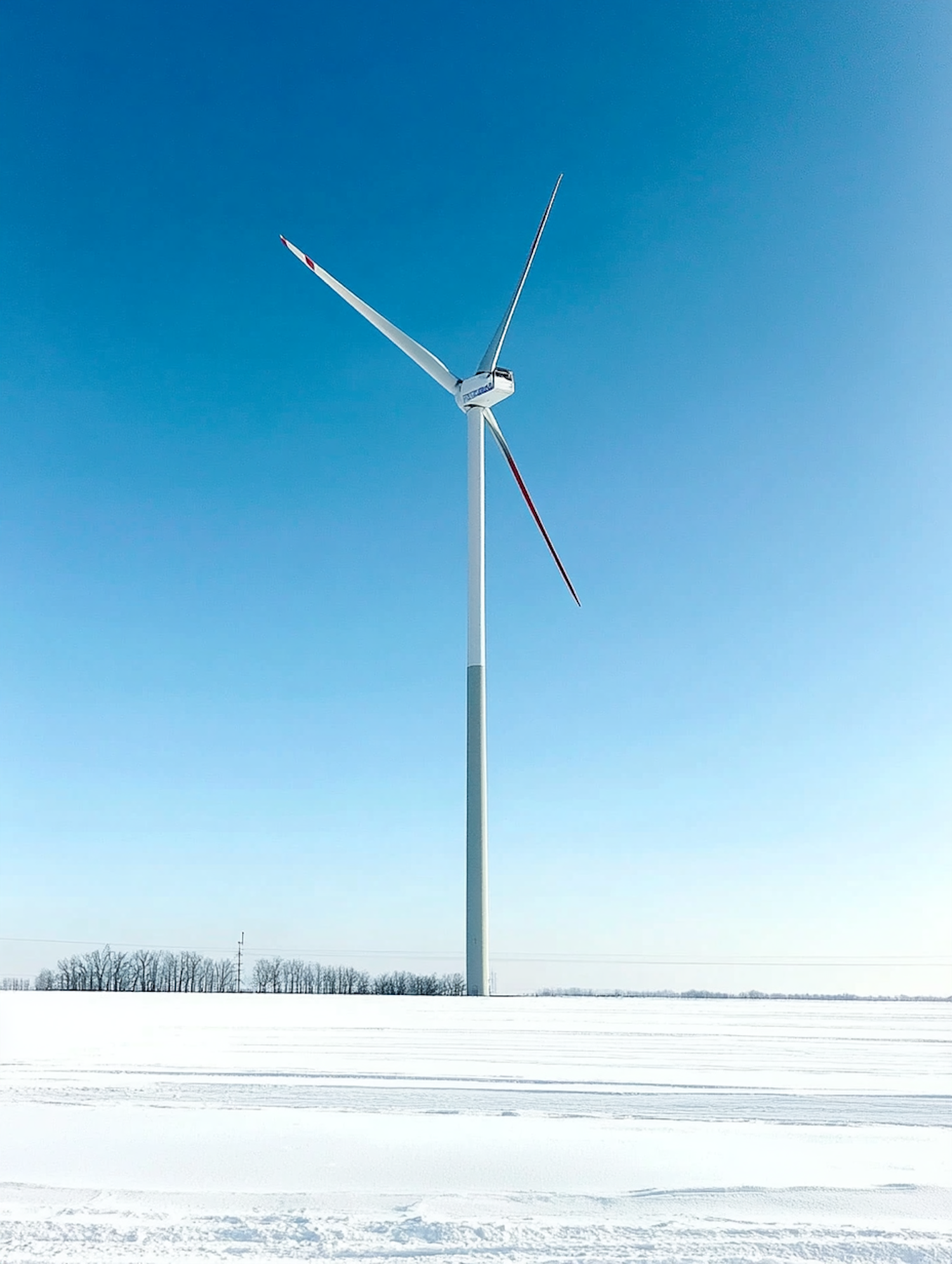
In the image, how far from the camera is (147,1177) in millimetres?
6234

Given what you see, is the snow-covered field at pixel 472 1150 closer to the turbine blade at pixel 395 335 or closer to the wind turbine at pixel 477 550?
the wind turbine at pixel 477 550

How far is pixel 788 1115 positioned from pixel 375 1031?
8529 millimetres

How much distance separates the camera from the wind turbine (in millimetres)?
35188

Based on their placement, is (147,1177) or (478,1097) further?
(478,1097)

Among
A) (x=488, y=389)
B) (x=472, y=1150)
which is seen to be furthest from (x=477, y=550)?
(x=472, y=1150)

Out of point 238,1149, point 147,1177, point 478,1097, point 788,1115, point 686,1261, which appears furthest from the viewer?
point 478,1097

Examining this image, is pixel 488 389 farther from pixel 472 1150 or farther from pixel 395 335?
pixel 472 1150

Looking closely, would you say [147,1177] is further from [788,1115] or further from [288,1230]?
[788,1115]

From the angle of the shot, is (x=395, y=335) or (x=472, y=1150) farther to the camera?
(x=395, y=335)

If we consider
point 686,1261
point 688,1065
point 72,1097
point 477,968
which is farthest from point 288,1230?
point 477,968

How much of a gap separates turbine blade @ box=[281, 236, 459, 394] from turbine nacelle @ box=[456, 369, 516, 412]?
1748mm

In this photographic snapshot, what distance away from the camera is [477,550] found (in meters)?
40.1

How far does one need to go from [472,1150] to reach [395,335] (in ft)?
147

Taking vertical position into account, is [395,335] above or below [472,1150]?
above
